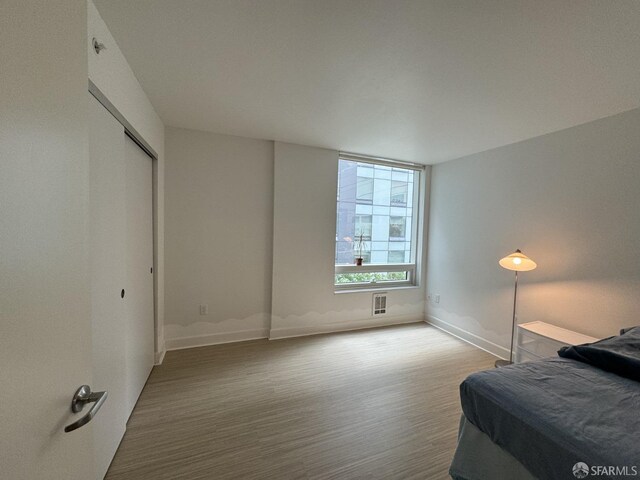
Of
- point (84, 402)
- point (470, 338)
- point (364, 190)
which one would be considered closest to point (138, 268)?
point (84, 402)

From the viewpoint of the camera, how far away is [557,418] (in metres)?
1.13

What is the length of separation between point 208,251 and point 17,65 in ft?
8.83

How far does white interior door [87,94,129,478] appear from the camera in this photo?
4.27 ft

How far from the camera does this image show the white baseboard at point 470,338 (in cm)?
302

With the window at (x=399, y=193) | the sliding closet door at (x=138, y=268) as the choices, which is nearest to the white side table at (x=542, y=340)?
the window at (x=399, y=193)

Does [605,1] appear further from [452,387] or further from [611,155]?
[452,387]

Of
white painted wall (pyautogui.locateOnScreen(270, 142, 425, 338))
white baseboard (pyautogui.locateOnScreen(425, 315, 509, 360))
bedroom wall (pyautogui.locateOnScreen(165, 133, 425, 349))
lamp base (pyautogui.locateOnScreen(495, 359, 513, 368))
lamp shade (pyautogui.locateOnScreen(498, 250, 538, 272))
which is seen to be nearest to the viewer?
lamp shade (pyautogui.locateOnScreen(498, 250, 538, 272))

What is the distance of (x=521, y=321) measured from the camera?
2.84 meters

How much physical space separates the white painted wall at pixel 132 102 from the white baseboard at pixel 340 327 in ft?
4.31

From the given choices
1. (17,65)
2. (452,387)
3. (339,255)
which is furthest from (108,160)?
(452,387)

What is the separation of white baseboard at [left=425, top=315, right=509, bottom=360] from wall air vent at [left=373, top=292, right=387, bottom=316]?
2.61 feet

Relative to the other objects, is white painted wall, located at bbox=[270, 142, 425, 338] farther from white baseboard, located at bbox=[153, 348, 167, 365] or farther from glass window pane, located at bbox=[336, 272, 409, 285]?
white baseboard, located at bbox=[153, 348, 167, 365]

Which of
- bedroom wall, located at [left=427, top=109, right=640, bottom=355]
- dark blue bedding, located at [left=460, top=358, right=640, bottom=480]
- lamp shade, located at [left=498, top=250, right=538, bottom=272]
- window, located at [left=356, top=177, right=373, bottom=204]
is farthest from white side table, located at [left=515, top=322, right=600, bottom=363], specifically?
window, located at [left=356, top=177, right=373, bottom=204]

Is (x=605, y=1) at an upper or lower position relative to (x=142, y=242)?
upper
